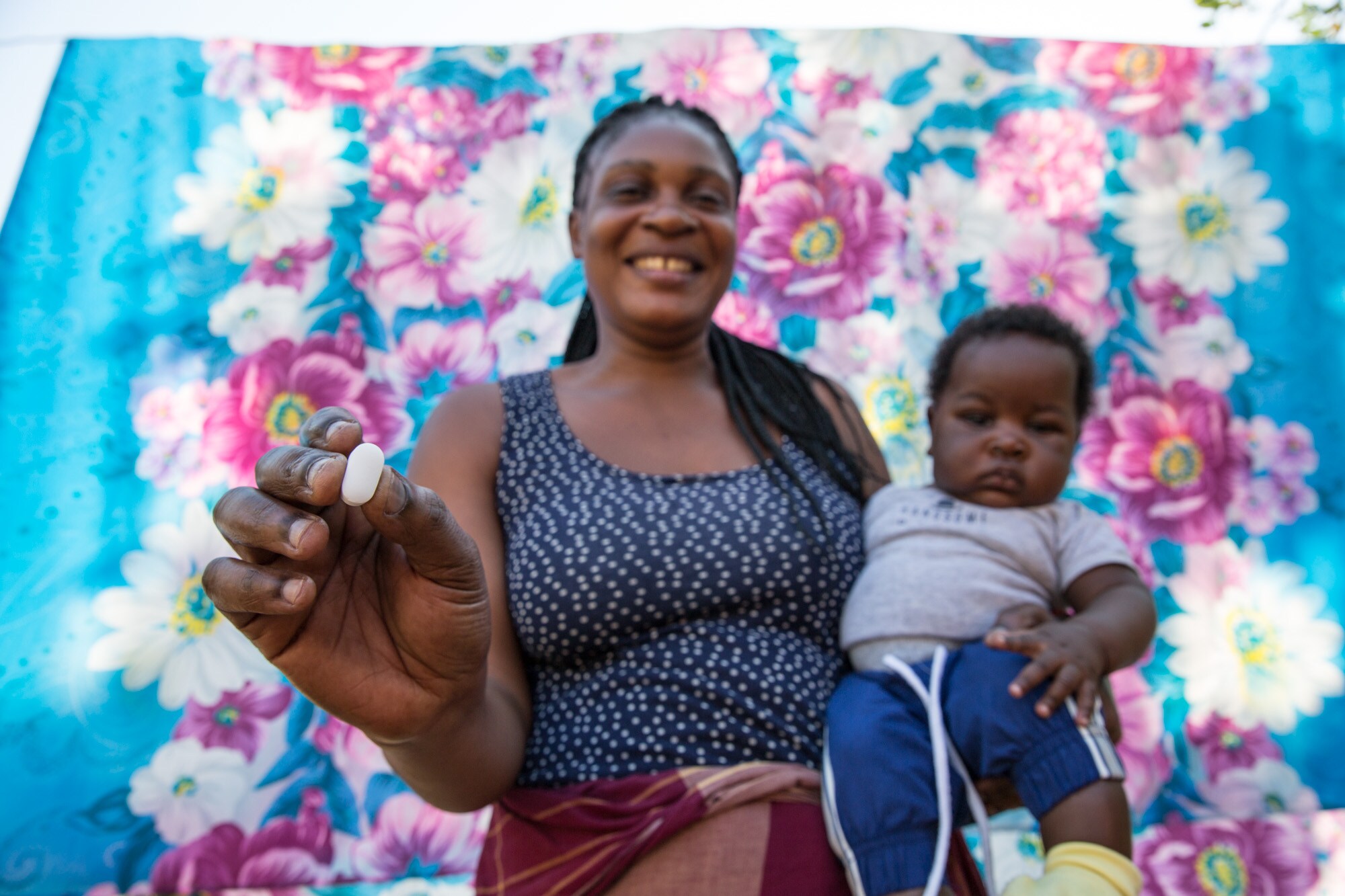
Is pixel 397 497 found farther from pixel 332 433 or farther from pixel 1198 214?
pixel 1198 214

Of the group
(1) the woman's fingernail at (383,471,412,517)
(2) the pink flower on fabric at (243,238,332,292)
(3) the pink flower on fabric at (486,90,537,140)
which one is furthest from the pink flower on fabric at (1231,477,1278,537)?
(2) the pink flower on fabric at (243,238,332,292)

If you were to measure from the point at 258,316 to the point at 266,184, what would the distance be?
0.27m

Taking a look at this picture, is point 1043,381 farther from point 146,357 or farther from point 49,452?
point 49,452

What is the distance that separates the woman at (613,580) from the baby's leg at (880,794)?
37mm

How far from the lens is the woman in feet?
2.39

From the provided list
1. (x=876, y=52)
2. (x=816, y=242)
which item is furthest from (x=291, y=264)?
(x=876, y=52)

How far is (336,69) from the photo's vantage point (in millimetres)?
1877

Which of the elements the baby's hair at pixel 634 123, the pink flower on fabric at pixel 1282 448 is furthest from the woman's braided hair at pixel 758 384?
the pink flower on fabric at pixel 1282 448

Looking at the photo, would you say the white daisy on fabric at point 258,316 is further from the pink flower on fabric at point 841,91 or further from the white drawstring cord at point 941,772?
the white drawstring cord at point 941,772

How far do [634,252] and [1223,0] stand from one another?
4.79 ft

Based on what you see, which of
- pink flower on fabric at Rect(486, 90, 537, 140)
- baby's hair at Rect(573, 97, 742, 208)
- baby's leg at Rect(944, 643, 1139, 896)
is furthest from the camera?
pink flower on fabric at Rect(486, 90, 537, 140)

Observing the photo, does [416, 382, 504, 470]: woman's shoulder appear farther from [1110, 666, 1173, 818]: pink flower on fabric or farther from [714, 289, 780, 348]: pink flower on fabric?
[1110, 666, 1173, 818]: pink flower on fabric

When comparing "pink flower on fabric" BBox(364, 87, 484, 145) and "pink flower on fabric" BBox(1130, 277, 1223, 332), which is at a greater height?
"pink flower on fabric" BBox(364, 87, 484, 145)

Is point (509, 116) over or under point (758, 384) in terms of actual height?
over
